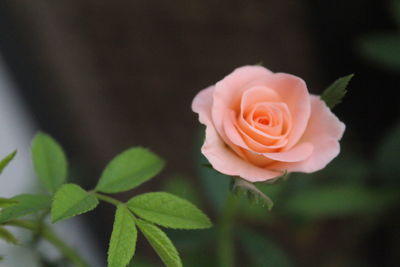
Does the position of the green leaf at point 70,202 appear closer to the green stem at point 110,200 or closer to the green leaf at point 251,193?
the green stem at point 110,200

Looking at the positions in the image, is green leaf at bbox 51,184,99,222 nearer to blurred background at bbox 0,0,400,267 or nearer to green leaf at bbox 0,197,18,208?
green leaf at bbox 0,197,18,208

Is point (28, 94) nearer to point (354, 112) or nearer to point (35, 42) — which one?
point (35, 42)

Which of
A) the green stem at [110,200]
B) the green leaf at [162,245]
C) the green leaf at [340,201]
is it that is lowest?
the green leaf at [340,201]

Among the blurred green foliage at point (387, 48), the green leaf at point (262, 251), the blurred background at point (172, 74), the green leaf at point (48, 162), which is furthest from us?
the blurred background at point (172, 74)

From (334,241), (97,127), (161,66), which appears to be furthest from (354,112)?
(97,127)

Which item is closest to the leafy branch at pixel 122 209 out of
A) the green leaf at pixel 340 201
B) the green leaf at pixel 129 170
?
the green leaf at pixel 129 170

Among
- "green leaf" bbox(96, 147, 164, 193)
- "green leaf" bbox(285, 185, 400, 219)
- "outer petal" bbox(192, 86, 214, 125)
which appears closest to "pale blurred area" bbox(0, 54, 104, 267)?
"green leaf" bbox(285, 185, 400, 219)
